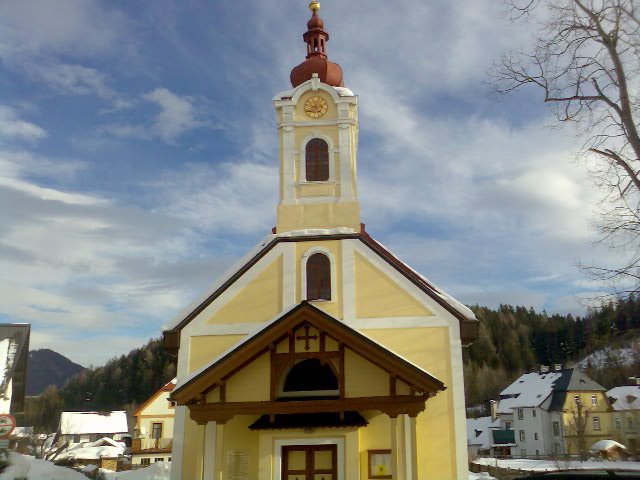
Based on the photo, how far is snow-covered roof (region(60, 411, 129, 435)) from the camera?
246ft

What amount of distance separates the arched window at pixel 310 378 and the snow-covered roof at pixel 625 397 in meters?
57.0

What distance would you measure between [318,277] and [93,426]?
6894cm

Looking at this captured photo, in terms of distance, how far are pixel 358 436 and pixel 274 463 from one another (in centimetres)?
233

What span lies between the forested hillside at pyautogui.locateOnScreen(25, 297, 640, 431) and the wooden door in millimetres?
104826

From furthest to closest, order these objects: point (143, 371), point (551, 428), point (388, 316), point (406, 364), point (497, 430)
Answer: point (143, 371)
point (497, 430)
point (551, 428)
point (388, 316)
point (406, 364)

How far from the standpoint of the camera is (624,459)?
4962 cm

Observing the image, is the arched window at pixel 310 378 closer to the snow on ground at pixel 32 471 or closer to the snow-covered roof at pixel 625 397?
the snow on ground at pixel 32 471

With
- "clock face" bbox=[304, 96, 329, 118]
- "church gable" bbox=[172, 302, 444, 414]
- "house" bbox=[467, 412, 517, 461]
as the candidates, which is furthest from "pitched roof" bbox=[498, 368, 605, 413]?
"church gable" bbox=[172, 302, 444, 414]

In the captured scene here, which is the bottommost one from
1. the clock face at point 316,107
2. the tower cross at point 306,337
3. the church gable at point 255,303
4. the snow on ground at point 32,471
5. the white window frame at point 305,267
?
the snow on ground at point 32,471

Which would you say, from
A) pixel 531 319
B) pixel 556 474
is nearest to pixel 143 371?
pixel 531 319

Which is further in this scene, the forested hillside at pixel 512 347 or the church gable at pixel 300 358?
the forested hillside at pixel 512 347

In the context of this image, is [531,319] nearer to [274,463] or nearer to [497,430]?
[497,430]

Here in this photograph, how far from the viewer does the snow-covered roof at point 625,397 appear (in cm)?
6412

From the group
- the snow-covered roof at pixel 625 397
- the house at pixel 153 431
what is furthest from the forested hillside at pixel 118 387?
the snow-covered roof at pixel 625 397
